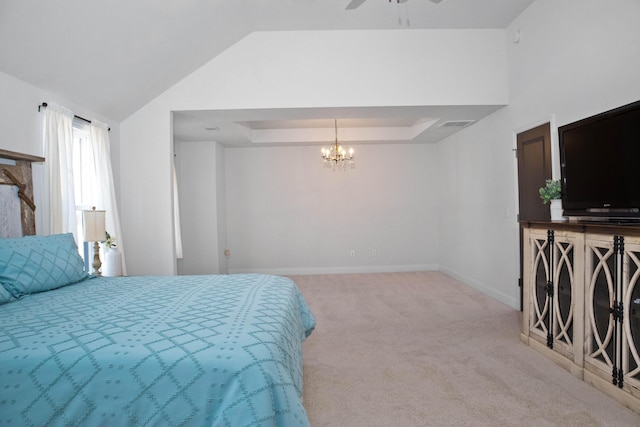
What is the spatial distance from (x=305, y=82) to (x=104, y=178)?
8.05 feet

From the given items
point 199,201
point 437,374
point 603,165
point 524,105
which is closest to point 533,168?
point 524,105

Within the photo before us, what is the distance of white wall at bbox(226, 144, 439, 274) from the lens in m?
7.33

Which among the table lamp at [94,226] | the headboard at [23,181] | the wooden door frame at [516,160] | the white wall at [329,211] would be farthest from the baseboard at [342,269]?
the headboard at [23,181]

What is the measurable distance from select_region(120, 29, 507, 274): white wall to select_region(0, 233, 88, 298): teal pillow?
5.58ft

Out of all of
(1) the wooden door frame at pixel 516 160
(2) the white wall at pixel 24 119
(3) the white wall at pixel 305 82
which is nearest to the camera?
(2) the white wall at pixel 24 119

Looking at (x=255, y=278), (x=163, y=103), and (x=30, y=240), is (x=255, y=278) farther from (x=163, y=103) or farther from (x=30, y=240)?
(x=163, y=103)

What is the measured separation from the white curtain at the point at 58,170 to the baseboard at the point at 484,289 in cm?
479

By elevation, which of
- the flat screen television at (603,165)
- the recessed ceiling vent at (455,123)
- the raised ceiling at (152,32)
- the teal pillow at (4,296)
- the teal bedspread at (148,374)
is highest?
the raised ceiling at (152,32)

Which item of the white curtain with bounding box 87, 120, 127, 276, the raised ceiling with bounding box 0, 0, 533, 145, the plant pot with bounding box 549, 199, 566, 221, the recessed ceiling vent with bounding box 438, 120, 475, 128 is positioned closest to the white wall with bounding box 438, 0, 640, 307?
the recessed ceiling vent with bounding box 438, 120, 475, 128

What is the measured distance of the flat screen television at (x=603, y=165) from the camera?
95.3 inches

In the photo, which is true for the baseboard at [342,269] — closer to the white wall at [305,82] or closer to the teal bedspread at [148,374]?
the white wall at [305,82]

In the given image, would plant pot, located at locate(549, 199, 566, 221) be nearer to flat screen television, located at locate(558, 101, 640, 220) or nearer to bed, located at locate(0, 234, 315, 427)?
flat screen television, located at locate(558, 101, 640, 220)

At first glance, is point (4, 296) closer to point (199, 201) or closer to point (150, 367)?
point (150, 367)

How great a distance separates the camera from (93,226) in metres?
3.41
